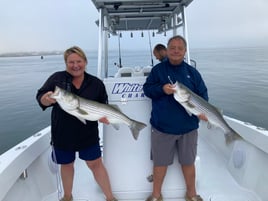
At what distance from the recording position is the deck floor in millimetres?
3062

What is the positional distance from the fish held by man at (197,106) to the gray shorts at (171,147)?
11.4 inches

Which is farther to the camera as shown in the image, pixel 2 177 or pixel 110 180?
pixel 110 180

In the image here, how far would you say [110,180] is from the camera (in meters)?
3.04

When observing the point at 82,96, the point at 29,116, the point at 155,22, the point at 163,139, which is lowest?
the point at 29,116

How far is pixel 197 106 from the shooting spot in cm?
238

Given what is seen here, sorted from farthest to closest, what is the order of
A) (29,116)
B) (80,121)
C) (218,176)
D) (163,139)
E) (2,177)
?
(29,116) → (218,176) → (163,139) → (80,121) → (2,177)

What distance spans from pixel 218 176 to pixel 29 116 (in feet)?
31.2

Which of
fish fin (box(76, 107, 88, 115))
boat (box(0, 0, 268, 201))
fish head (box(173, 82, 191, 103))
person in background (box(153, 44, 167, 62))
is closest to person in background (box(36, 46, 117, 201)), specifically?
fish fin (box(76, 107, 88, 115))

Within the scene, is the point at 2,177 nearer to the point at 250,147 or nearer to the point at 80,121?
the point at 80,121

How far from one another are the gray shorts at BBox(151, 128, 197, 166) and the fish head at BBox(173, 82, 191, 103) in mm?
467

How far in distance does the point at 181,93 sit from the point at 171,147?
66 cm

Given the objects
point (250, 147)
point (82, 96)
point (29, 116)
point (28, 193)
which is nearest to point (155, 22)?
point (250, 147)

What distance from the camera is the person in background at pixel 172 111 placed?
8.36 ft

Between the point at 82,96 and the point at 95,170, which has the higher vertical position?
the point at 82,96
